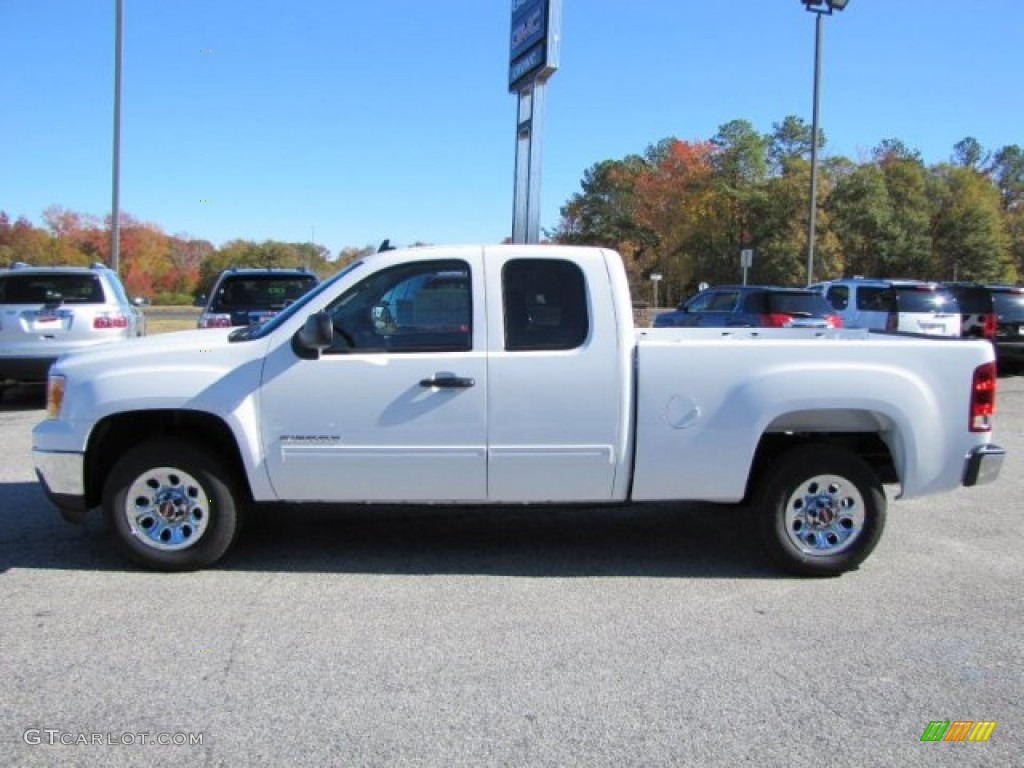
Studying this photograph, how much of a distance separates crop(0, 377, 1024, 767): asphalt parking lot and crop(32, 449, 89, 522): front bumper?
1.38 ft

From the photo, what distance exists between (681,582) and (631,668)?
1.23m

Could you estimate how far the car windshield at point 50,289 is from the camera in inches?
A: 436

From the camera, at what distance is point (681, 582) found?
16.2ft

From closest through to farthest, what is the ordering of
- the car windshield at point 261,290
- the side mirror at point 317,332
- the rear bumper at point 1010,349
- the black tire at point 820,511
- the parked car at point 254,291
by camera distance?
the side mirror at point 317,332 → the black tire at point 820,511 → the parked car at point 254,291 → the car windshield at point 261,290 → the rear bumper at point 1010,349

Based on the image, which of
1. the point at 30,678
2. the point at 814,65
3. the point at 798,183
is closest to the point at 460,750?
the point at 30,678

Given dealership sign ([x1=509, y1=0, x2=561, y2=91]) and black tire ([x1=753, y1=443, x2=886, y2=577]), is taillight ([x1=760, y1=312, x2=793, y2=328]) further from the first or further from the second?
black tire ([x1=753, y1=443, x2=886, y2=577])

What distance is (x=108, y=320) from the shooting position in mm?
11172

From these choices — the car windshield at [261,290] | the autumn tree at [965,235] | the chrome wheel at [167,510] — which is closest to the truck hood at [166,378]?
the chrome wheel at [167,510]

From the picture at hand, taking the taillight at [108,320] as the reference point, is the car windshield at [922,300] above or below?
above

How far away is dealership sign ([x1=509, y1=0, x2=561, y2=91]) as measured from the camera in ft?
39.9

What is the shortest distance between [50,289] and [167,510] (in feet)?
25.3

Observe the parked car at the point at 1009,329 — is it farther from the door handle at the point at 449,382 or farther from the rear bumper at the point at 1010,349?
the door handle at the point at 449,382

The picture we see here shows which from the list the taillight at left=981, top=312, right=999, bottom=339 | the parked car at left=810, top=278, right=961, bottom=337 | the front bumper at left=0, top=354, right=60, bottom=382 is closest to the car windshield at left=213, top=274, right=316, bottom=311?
the front bumper at left=0, top=354, right=60, bottom=382

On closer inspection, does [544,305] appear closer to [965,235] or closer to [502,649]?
[502,649]
